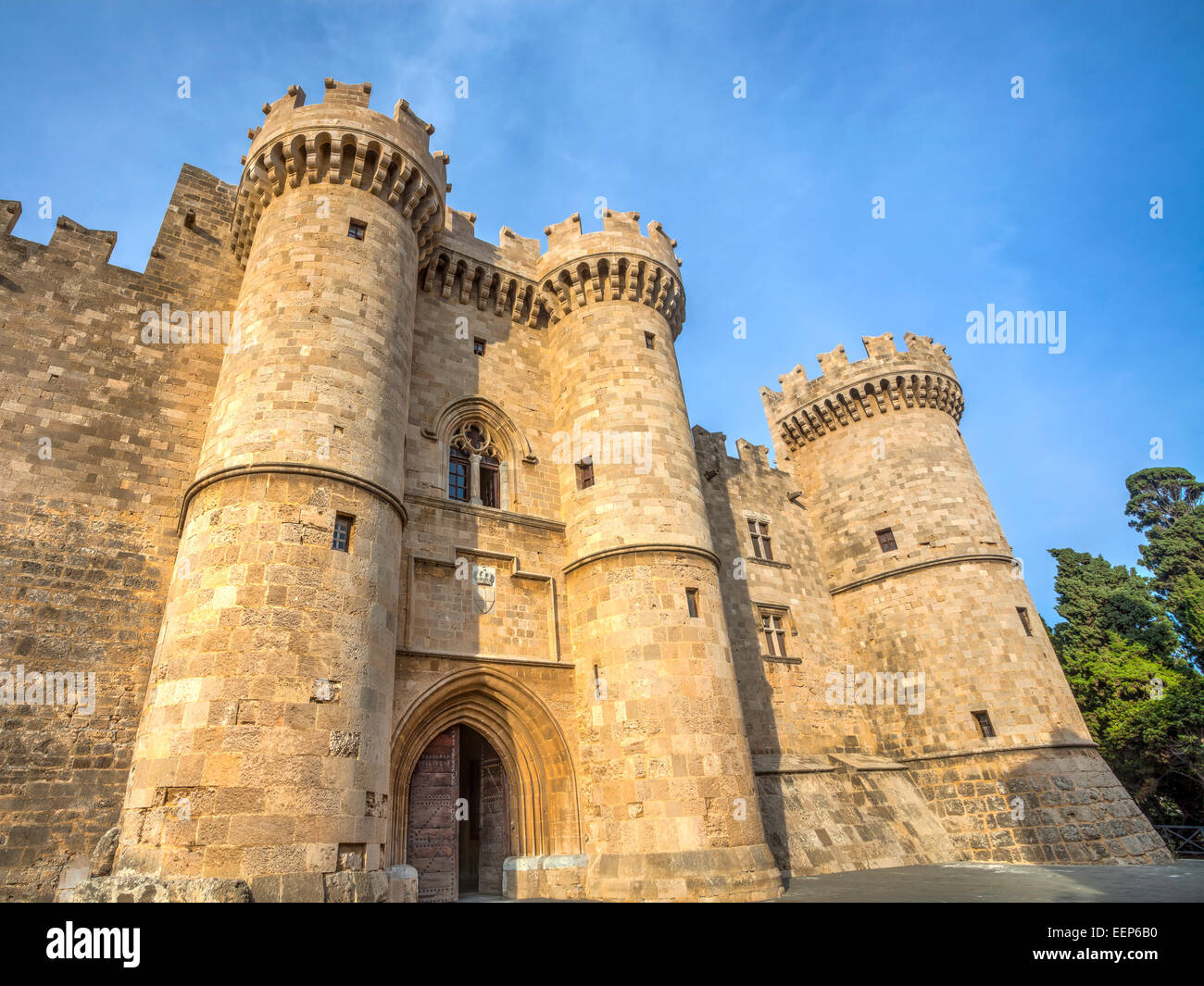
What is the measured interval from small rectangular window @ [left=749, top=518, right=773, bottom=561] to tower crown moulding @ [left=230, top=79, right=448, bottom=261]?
37.6ft

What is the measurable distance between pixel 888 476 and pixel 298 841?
55.9ft

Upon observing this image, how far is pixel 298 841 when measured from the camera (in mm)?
7113

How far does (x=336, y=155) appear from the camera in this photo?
38.8ft

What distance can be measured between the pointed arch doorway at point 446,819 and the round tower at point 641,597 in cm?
197

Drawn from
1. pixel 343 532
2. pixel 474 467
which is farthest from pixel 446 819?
pixel 474 467

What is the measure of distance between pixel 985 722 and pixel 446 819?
491 inches

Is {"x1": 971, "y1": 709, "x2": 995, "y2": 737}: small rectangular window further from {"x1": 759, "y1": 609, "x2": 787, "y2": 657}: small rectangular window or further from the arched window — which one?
the arched window

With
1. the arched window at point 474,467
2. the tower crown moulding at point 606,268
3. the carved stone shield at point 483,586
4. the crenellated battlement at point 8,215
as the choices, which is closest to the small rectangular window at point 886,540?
the tower crown moulding at point 606,268

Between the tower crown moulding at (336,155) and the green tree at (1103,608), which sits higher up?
the tower crown moulding at (336,155)

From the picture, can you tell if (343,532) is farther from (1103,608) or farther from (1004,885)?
(1103,608)

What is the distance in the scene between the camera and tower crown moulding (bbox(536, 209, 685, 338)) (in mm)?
15203

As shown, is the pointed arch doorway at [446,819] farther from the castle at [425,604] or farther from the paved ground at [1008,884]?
the paved ground at [1008,884]

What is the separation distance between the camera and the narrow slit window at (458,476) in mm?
12883

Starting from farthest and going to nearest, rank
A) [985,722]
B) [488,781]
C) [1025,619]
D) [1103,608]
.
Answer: [1103,608] < [1025,619] < [985,722] < [488,781]
